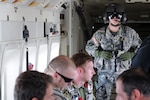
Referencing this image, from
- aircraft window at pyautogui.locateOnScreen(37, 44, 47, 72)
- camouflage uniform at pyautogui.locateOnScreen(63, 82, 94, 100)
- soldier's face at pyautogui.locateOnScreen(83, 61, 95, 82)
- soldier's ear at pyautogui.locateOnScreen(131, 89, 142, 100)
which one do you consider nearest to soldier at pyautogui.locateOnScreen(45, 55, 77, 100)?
camouflage uniform at pyautogui.locateOnScreen(63, 82, 94, 100)

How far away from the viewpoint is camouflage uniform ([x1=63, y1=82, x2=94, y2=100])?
344cm

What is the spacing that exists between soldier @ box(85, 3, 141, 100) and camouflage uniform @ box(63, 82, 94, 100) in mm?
2083

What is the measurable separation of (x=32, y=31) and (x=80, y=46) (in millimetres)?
3474

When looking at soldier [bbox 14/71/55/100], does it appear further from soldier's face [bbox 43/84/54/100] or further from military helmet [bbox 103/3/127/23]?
military helmet [bbox 103/3/127/23]

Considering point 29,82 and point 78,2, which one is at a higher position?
point 78,2

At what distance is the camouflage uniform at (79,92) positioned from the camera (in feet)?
11.3

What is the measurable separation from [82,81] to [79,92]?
12 centimetres

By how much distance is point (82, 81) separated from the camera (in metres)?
3.73

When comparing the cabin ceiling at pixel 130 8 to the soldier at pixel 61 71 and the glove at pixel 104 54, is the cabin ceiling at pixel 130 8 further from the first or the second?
the soldier at pixel 61 71

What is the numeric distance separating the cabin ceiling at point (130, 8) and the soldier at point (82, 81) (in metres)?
3.53

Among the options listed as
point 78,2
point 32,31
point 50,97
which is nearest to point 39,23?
point 32,31

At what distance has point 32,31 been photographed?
477cm

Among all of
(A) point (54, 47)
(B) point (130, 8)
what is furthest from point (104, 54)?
(B) point (130, 8)

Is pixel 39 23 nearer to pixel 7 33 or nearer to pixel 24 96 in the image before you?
pixel 7 33
